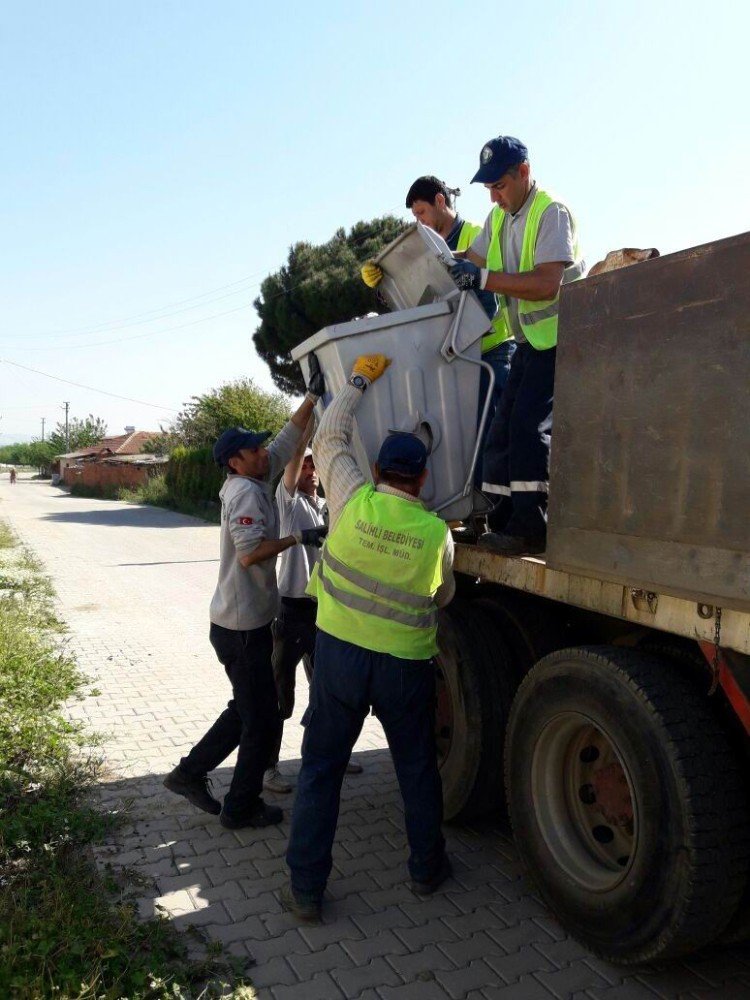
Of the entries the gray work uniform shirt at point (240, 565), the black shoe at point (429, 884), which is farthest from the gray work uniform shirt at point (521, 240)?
the black shoe at point (429, 884)

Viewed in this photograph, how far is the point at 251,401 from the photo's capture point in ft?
98.7

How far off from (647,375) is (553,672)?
111cm

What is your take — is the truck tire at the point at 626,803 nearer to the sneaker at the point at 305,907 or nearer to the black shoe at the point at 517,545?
the black shoe at the point at 517,545

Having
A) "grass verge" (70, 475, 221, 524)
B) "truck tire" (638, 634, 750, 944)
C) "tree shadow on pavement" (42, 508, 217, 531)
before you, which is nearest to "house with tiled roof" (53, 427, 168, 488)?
"grass verge" (70, 475, 221, 524)

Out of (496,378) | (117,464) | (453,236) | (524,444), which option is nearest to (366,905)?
(524,444)

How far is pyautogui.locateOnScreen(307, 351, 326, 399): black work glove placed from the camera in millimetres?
3986

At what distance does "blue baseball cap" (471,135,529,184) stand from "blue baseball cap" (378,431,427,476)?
1.20 metres

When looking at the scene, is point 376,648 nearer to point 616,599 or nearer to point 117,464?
point 616,599

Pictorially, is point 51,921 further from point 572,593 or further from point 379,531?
point 572,593

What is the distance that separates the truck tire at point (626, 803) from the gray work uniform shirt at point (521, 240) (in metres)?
1.57

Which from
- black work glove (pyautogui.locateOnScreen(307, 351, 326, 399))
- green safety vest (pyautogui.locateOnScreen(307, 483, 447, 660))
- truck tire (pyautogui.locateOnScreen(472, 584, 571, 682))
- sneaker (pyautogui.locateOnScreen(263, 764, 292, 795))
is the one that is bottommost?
sneaker (pyautogui.locateOnScreen(263, 764, 292, 795))

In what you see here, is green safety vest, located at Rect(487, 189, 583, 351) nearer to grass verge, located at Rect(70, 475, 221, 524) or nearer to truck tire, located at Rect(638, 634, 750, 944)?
truck tire, located at Rect(638, 634, 750, 944)

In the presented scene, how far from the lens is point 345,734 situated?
3.45 meters

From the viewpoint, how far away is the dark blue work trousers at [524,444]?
11.5 ft
